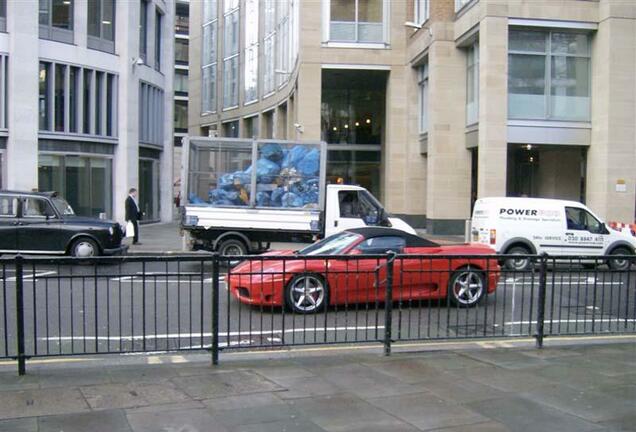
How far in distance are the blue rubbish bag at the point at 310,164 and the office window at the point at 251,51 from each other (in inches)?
1287

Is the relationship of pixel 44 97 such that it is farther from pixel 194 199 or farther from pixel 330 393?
pixel 330 393

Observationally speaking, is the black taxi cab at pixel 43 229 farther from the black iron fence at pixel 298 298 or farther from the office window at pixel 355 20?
the office window at pixel 355 20

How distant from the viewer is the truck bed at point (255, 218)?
16797mm

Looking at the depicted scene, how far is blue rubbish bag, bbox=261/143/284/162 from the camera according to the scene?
17219mm

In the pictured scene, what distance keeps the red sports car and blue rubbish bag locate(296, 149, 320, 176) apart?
8.37m

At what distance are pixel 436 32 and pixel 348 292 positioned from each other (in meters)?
22.2

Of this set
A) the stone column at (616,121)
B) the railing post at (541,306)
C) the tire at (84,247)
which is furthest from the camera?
the stone column at (616,121)

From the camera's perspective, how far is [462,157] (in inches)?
1099

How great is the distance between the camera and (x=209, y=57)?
60.4m

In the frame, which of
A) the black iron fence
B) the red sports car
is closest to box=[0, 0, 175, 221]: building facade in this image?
the black iron fence

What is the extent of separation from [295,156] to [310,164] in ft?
1.44

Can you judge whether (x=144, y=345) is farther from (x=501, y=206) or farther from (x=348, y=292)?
(x=501, y=206)

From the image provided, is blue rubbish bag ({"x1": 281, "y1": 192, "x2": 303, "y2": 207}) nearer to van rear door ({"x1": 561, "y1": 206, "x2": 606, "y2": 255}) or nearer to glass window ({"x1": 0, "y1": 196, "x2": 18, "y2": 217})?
glass window ({"x1": 0, "y1": 196, "x2": 18, "y2": 217})

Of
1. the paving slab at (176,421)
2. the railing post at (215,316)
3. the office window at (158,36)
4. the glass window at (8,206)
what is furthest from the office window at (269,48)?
the paving slab at (176,421)
